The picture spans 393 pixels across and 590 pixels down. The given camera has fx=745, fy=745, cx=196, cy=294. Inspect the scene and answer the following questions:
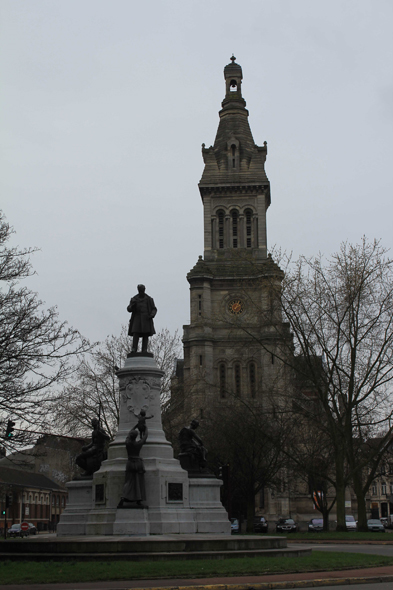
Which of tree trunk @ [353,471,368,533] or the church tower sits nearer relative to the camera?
tree trunk @ [353,471,368,533]

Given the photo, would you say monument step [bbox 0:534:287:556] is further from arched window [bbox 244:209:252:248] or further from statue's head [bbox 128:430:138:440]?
arched window [bbox 244:209:252:248]

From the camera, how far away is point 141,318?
2314cm

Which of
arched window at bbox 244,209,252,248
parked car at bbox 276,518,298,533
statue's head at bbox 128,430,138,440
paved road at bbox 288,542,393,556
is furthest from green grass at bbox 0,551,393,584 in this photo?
arched window at bbox 244,209,252,248

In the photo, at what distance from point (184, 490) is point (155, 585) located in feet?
27.2

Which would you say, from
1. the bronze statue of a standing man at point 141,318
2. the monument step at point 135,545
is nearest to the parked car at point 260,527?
the bronze statue of a standing man at point 141,318

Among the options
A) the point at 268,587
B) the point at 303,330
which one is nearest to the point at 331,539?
the point at 303,330

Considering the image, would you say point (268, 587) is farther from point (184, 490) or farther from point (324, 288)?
point (324, 288)

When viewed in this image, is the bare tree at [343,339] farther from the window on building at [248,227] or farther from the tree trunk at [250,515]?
the window on building at [248,227]

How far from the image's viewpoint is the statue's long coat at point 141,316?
23062 millimetres

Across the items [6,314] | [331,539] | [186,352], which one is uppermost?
[186,352]

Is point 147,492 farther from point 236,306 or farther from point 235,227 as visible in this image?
point 235,227

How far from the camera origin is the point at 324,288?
115 ft

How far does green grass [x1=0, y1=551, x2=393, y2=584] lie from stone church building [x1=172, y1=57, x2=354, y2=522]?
53.3 metres

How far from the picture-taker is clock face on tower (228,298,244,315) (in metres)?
82.9
